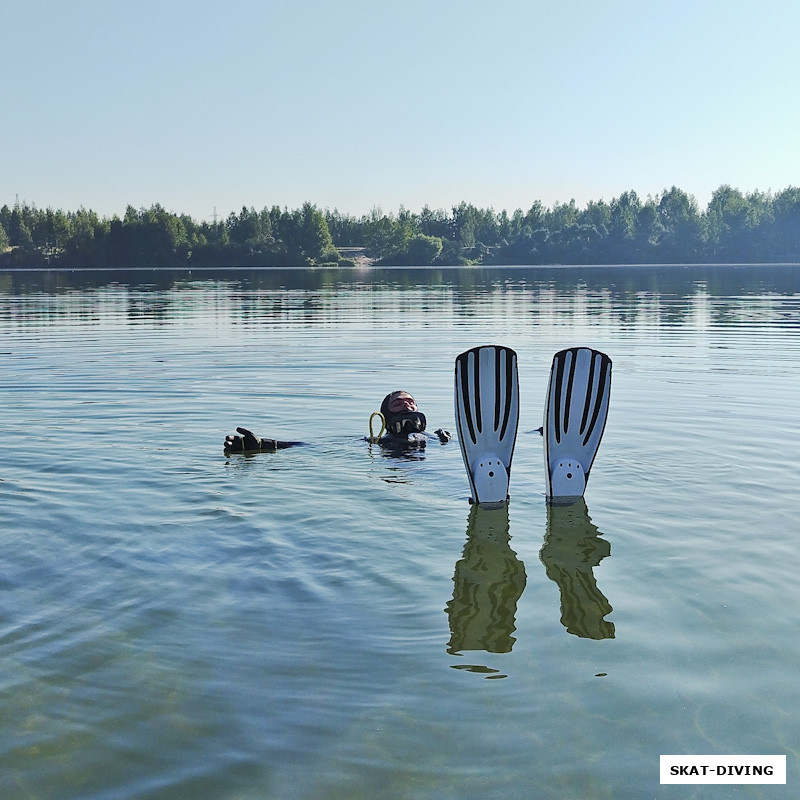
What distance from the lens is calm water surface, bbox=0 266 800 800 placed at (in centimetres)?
456

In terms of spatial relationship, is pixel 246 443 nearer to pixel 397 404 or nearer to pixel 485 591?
pixel 397 404

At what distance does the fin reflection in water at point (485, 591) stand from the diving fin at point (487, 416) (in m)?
0.43

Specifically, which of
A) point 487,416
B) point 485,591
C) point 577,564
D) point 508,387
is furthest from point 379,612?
point 508,387

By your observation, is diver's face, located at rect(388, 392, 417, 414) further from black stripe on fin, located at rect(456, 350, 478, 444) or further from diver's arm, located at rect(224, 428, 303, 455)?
black stripe on fin, located at rect(456, 350, 478, 444)

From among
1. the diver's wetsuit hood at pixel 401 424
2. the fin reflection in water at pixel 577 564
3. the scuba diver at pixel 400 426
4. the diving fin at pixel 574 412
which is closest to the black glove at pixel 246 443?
the scuba diver at pixel 400 426

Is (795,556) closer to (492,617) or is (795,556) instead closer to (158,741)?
(492,617)

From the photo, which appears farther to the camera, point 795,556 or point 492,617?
point 795,556

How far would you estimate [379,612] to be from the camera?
249 inches

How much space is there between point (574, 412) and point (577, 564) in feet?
7.62

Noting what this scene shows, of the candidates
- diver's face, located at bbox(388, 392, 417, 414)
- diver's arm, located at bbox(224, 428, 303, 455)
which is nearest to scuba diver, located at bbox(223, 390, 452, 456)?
diver's face, located at bbox(388, 392, 417, 414)

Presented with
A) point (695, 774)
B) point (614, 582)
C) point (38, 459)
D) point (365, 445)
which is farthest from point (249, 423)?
point (695, 774)

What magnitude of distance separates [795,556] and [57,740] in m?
5.60

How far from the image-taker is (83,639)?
5801mm

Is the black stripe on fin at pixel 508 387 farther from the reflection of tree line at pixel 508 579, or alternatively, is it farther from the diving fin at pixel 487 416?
the reflection of tree line at pixel 508 579
